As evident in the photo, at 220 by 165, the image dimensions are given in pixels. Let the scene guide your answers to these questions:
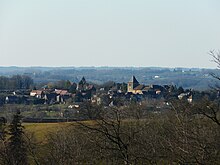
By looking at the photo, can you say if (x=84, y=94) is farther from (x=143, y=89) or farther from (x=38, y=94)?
(x=143, y=89)

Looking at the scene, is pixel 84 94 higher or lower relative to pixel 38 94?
higher

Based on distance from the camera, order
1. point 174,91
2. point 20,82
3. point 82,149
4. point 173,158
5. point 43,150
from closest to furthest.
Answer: point 173,158 < point 82,149 < point 43,150 < point 174,91 < point 20,82

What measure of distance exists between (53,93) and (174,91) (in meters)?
19.9

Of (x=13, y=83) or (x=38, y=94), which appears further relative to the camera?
(x=13, y=83)

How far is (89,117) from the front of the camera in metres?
6.37

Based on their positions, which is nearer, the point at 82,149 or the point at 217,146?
the point at 217,146

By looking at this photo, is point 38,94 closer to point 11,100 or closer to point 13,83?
point 11,100

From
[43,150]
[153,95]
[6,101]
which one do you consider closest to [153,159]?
[43,150]

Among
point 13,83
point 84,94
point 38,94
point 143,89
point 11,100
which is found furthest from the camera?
point 13,83

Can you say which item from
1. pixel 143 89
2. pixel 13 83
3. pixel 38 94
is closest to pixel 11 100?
pixel 38 94

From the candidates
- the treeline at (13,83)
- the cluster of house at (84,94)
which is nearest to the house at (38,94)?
the cluster of house at (84,94)

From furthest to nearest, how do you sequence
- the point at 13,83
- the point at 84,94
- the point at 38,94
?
the point at 13,83
the point at 38,94
the point at 84,94

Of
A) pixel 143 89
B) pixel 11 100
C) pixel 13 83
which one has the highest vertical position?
pixel 13 83

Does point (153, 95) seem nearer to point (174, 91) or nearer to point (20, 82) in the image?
point (174, 91)
